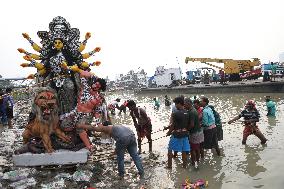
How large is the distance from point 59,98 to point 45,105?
134 centimetres

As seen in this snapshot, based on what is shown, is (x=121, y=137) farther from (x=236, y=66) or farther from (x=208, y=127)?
(x=236, y=66)

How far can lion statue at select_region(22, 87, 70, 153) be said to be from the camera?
852 cm

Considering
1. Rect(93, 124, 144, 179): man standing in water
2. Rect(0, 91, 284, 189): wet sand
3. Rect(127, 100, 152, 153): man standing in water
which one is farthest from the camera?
Rect(127, 100, 152, 153): man standing in water

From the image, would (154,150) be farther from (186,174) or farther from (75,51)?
(75,51)

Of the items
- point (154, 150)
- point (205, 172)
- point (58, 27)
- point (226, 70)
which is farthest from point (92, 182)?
point (226, 70)

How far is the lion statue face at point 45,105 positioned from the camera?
28.1 ft

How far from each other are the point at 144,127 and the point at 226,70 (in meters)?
28.8

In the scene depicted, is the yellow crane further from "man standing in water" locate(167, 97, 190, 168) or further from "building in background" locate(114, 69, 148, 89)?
"building in background" locate(114, 69, 148, 89)

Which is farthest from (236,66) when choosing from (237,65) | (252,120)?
(252,120)

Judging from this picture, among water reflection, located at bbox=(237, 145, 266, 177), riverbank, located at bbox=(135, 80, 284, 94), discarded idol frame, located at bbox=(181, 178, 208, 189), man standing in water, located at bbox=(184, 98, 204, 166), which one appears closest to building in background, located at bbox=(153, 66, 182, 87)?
riverbank, located at bbox=(135, 80, 284, 94)

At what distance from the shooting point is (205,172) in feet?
27.2

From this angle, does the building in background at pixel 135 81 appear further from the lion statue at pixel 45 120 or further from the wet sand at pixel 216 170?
the lion statue at pixel 45 120

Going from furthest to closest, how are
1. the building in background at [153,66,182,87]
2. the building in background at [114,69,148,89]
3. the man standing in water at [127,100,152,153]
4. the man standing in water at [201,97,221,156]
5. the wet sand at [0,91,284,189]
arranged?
the building in background at [114,69,148,89]
the building in background at [153,66,182,87]
the man standing in water at [127,100,152,153]
the man standing in water at [201,97,221,156]
the wet sand at [0,91,284,189]

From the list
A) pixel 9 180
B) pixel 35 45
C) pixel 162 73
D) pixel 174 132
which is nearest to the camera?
pixel 9 180
